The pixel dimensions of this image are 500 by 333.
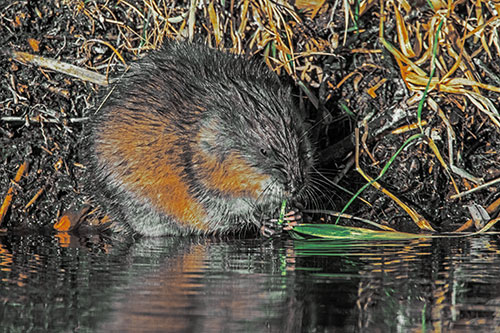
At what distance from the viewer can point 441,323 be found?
2803 mm

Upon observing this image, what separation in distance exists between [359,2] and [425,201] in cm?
142

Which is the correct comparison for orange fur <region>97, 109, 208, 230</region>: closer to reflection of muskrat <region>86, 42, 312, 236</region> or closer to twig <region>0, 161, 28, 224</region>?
reflection of muskrat <region>86, 42, 312, 236</region>

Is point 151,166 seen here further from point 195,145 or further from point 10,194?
point 10,194

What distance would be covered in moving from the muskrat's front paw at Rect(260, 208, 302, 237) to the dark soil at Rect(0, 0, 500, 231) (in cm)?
35

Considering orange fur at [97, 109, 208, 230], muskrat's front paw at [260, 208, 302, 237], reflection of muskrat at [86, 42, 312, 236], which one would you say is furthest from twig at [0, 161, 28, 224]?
muskrat's front paw at [260, 208, 302, 237]

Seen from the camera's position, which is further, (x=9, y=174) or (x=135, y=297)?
(x=9, y=174)

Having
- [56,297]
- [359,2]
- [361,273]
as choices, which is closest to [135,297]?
[56,297]

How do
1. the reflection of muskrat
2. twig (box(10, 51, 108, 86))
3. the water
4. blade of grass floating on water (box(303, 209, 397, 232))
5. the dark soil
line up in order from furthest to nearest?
twig (box(10, 51, 108, 86)) < the dark soil < blade of grass floating on water (box(303, 209, 397, 232)) < the reflection of muskrat < the water

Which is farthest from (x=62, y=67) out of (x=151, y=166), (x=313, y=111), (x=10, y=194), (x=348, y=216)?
(x=348, y=216)

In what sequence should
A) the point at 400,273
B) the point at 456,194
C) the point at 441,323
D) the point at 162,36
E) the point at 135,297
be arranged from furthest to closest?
the point at 162,36, the point at 456,194, the point at 400,273, the point at 135,297, the point at 441,323

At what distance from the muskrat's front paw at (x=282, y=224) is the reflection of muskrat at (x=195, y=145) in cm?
6

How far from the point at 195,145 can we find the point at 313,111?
1.08 metres

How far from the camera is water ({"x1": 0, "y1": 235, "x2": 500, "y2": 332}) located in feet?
9.28

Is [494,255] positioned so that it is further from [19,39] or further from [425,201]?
[19,39]
